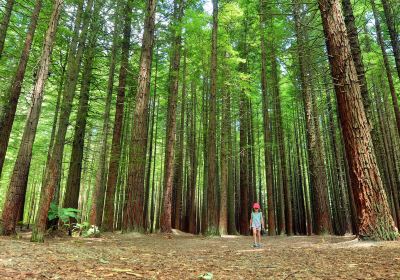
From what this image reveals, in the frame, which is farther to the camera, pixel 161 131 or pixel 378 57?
pixel 161 131

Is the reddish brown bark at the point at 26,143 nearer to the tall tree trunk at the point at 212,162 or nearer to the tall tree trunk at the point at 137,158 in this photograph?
the tall tree trunk at the point at 137,158

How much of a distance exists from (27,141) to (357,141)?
25.6 feet

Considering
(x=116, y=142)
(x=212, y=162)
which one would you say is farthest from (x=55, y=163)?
(x=212, y=162)

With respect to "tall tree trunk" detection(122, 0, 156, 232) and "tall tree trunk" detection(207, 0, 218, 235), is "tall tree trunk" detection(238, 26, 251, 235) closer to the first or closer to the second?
"tall tree trunk" detection(207, 0, 218, 235)

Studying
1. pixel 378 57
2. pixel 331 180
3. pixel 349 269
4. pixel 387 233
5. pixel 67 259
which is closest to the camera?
pixel 349 269

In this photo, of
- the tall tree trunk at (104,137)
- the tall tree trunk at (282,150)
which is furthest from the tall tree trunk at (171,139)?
the tall tree trunk at (282,150)

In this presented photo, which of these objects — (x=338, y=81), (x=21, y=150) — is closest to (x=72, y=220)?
(x=21, y=150)

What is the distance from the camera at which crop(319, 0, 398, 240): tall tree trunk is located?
5.98 meters

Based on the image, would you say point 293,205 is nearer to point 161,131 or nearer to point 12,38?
point 161,131

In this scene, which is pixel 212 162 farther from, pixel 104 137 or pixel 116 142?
pixel 104 137

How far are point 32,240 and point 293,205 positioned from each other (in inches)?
808

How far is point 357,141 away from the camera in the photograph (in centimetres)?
629

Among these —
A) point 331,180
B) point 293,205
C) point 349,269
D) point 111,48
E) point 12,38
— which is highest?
point 12,38

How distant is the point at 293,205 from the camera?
76.0ft
